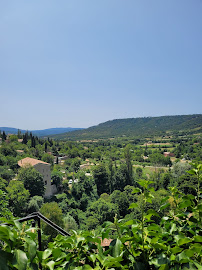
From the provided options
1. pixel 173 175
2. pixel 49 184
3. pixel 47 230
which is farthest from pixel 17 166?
pixel 173 175

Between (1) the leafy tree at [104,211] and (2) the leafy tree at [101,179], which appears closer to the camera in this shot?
(1) the leafy tree at [104,211]

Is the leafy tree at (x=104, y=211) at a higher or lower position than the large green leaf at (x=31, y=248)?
lower

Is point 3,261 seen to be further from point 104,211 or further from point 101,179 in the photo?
point 101,179

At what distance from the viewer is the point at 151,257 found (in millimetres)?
915

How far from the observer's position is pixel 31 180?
23875 millimetres

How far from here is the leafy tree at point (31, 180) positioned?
23.9m

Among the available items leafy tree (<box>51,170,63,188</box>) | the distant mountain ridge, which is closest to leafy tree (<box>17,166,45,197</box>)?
leafy tree (<box>51,170,63,188</box>)

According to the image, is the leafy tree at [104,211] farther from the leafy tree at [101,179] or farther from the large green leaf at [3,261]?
the large green leaf at [3,261]

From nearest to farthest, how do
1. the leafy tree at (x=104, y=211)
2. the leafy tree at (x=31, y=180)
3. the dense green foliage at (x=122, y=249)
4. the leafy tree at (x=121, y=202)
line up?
the dense green foliage at (x=122, y=249)
the leafy tree at (x=104, y=211)
the leafy tree at (x=121, y=202)
the leafy tree at (x=31, y=180)

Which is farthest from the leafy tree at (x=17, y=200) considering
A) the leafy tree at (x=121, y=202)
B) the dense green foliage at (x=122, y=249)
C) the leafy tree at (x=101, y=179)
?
the dense green foliage at (x=122, y=249)

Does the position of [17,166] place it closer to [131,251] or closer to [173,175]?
[173,175]

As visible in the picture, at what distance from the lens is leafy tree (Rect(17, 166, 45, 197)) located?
23.9 meters

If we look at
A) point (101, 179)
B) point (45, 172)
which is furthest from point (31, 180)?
point (101, 179)

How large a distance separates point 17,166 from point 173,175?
2681cm
